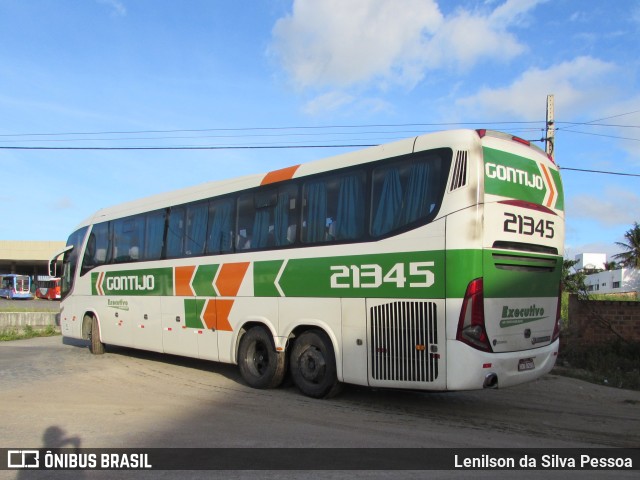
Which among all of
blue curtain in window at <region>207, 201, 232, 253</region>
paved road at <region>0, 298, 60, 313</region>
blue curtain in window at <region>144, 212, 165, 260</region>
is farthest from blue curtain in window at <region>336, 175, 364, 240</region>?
paved road at <region>0, 298, 60, 313</region>

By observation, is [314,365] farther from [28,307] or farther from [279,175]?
[28,307]

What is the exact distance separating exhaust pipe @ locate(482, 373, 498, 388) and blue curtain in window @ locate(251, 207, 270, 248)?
13.4ft

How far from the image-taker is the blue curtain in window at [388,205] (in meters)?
7.16

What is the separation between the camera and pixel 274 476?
4895 millimetres

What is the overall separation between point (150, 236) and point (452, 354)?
7428 millimetres

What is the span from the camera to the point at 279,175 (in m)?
8.88

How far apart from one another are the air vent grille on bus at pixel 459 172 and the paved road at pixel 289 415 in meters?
2.94

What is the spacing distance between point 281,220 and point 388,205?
2.10 metres

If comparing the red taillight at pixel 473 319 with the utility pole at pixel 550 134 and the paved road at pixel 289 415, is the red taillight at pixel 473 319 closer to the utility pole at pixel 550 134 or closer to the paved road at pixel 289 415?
the paved road at pixel 289 415

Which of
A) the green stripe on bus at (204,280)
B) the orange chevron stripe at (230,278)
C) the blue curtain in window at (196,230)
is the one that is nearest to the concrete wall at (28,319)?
the blue curtain in window at (196,230)

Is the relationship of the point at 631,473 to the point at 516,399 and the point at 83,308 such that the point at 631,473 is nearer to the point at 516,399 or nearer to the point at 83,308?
the point at 516,399

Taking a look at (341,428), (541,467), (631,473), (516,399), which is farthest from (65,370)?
(631,473)

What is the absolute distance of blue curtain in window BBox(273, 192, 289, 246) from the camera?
8.59 meters

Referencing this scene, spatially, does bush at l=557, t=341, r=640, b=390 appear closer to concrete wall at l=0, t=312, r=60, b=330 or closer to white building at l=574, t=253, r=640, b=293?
concrete wall at l=0, t=312, r=60, b=330
